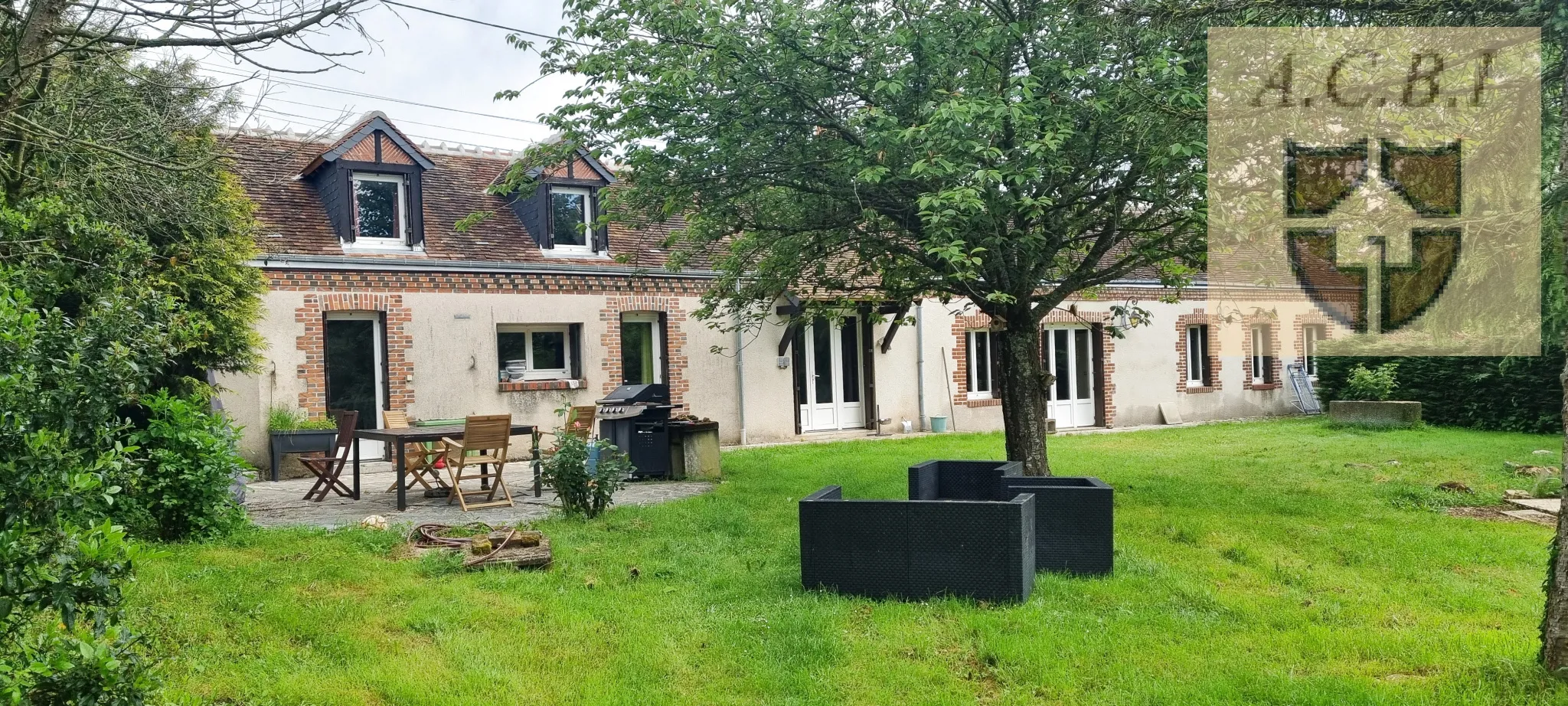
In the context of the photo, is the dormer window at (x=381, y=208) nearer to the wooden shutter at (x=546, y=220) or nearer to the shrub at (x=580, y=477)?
the wooden shutter at (x=546, y=220)

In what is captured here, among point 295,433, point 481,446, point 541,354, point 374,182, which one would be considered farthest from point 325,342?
point 481,446

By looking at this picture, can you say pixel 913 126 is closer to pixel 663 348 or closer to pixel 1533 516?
pixel 1533 516

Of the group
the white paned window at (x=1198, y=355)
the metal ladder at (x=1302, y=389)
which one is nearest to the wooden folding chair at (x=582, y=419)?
the white paned window at (x=1198, y=355)

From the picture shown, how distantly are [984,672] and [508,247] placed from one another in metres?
11.5

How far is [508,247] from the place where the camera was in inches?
569

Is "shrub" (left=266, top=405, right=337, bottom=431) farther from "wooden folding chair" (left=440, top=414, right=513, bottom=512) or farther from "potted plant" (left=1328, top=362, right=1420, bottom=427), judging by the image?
"potted plant" (left=1328, top=362, right=1420, bottom=427)

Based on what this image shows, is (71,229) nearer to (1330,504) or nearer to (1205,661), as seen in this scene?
(1205,661)

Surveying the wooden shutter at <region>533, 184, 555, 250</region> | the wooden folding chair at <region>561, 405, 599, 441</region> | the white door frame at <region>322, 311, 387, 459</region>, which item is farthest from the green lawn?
the wooden shutter at <region>533, 184, 555, 250</region>

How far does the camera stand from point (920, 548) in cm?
535

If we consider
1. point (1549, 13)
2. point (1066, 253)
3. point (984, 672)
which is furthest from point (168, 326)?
point (1066, 253)

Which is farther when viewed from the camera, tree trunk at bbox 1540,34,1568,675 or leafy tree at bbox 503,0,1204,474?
leafy tree at bbox 503,0,1204,474

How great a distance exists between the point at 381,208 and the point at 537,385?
10.1ft

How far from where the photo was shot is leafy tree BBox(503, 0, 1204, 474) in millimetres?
6828

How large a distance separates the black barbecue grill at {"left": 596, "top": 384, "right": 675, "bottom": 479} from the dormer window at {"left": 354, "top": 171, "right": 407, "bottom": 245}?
445 centimetres
